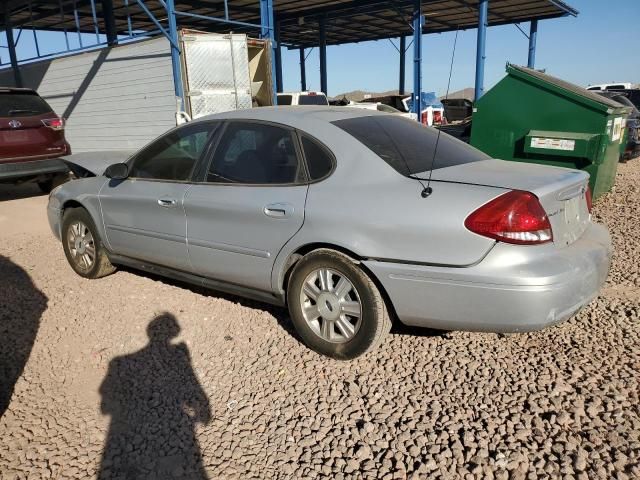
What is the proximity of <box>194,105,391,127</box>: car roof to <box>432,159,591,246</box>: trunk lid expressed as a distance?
0.84 meters

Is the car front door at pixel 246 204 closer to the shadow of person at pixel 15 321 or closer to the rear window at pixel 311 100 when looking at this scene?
the shadow of person at pixel 15 321

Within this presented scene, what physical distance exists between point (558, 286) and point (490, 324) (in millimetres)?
385

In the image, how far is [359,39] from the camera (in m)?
28.1

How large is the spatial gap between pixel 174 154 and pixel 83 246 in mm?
1452

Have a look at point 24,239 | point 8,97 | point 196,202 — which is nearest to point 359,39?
point 8,97

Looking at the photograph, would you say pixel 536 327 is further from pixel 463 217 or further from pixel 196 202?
pixel 196 202

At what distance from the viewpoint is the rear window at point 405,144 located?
3.09 metres

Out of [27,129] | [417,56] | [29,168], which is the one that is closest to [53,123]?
[27,129]

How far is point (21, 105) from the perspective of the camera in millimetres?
8086

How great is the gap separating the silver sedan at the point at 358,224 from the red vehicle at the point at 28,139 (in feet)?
15.5

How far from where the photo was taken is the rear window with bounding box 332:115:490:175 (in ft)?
10.1

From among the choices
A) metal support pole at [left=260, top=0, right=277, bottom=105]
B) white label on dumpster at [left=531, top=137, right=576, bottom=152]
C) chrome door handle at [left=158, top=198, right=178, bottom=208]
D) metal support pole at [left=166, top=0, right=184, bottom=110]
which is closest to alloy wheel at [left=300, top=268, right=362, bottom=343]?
chrome door handle at [left=158, top=198, right=178, bottom=208]

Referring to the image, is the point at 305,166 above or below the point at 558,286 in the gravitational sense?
above

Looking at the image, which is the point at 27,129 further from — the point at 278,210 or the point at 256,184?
the point at 278,210
